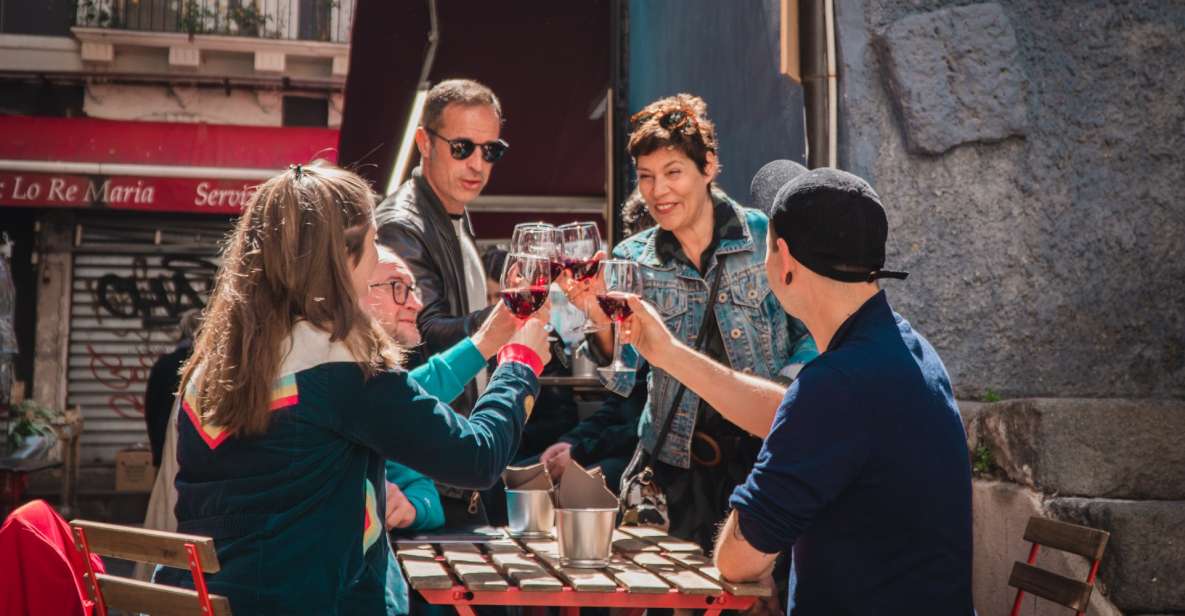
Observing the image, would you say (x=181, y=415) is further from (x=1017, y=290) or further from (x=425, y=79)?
(x=425, y=79)

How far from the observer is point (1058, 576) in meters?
2.48

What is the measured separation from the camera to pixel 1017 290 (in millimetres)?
4004

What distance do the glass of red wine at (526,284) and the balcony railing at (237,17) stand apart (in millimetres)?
15933

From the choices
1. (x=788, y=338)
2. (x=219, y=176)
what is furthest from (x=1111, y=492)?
(x=219, y=176)

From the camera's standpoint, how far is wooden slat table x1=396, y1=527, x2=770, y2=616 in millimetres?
2381

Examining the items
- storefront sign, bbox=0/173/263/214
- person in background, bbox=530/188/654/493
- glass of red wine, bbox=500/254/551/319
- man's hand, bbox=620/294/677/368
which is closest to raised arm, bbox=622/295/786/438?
man's hand, bbox=620/294/677/368

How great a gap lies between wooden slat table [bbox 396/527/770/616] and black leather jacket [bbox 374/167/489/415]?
861 millimetres

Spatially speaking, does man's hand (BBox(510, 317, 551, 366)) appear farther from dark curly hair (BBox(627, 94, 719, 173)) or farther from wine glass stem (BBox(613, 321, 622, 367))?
dark curly hair (BBox(627, 94, 719, 173))

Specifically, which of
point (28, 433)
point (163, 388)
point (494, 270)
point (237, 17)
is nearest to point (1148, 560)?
point (494, 270)

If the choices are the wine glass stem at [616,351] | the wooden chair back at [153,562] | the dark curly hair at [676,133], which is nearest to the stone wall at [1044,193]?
the dark curly hair at [676,133]

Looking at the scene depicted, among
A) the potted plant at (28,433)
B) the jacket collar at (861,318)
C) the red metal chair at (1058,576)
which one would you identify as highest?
the jacket collar at (861,318)

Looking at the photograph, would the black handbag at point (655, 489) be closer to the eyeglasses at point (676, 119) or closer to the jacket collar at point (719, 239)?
the jacket collar at point (719, 239)

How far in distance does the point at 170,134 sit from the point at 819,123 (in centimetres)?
1350

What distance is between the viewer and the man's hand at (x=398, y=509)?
3.12 metres
